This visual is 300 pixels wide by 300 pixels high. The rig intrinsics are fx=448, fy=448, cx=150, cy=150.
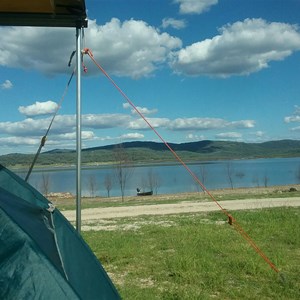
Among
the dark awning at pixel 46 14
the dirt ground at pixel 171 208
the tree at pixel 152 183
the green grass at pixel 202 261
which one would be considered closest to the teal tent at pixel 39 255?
the dark awning at pixel 46 14

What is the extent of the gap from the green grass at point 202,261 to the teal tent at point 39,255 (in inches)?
90.3

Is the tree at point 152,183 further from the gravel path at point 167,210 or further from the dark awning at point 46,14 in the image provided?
the dark awning at point 46,14

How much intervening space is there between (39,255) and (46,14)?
2751 millimetres

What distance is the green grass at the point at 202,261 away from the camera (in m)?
5.50

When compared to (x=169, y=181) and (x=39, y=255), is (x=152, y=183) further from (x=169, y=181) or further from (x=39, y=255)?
(x=39, y=255)

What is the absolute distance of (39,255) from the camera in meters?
2.51

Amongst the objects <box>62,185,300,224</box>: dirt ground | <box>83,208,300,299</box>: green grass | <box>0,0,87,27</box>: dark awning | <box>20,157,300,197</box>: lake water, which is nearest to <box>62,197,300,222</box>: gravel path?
<box>62,185,300,224</box>: dirt ground

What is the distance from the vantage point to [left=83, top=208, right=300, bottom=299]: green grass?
5.50 m

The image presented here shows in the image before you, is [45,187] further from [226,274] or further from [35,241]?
[35,241]

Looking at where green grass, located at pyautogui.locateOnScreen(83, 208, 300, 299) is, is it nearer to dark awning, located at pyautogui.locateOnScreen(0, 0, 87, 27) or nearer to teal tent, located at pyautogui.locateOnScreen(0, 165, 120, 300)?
teal tent, located at pyautogui.locateOnScreen(0, 165, 120, 300)

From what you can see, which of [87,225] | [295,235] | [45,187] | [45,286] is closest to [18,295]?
[45,286]

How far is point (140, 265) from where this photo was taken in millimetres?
6926

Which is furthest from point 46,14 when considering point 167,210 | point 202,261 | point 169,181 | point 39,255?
point 169,181

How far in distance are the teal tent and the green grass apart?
7.52ft
